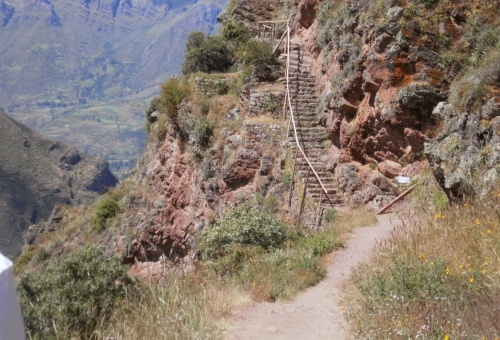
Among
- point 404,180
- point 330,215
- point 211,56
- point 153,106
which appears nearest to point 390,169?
point 404,180

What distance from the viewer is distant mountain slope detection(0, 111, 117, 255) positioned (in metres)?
106

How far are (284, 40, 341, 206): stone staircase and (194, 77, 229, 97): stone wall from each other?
316 cm

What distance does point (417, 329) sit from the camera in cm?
402

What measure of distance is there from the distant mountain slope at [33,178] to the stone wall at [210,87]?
88036 mm

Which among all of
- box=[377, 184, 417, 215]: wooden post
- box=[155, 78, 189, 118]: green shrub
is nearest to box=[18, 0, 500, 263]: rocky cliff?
box=[155, 78, 189, 118]: green shrub

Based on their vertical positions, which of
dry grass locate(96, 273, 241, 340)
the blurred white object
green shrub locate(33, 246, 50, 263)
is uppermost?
the blurred white object

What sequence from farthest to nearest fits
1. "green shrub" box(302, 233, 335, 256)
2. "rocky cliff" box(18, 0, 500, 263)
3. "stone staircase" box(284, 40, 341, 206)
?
"stone staircase" box(284, 40, 341, 206) → "rocky cliff" box(18, 0, 500, 263) → "green shrub" box(302, 233, 335, 256)

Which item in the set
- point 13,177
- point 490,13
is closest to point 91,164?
point 13,177

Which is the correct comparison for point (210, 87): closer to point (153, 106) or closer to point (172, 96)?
point (172, 96)

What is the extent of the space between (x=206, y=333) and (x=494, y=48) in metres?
9.31

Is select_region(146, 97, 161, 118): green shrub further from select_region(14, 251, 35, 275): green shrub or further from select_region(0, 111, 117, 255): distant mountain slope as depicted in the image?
select_region(0, 111, 117, 255): distant mountain slope

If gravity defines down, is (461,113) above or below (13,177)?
above

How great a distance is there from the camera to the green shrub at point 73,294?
517cm

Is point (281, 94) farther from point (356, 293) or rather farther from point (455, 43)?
point (356, 293)
